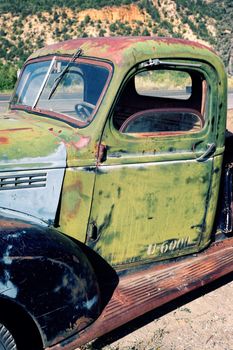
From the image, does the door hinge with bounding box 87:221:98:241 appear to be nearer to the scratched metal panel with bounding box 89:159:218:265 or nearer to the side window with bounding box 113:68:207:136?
the scratched metal panel with bounding box 89:159:218:265

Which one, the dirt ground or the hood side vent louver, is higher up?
the hood side vent louver

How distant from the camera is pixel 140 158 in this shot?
3.11 meters

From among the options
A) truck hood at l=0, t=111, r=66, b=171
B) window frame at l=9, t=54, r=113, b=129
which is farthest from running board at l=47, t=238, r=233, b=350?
window frame at l=9, t=54, r=113, b=129

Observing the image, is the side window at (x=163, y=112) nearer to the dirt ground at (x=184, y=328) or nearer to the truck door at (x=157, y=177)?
the truck door at (x=157, y=177)

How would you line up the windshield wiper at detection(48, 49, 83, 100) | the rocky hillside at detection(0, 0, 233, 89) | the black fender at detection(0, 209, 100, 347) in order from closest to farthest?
the black fender at detection(0, 209, 100, 347) < the windshield wiper at detection(48, 49, 83, 100) < the rocky hillside at detection(0, 0, 233, 89)

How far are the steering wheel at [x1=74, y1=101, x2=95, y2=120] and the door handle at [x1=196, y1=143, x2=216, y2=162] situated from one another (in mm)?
834

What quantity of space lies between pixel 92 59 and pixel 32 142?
744 mm

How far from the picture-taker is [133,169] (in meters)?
3.10

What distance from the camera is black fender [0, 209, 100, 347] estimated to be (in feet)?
7.88

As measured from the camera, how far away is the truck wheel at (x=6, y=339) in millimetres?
2432

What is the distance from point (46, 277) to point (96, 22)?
4720cm

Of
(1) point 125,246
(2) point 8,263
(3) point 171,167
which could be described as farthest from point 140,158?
(2) point 8,263

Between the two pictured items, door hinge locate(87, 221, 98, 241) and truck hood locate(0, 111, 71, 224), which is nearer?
truck hood locate(0, 111, 71, 224)

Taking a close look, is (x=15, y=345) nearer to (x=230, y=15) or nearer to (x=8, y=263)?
(x=8, y=263)
